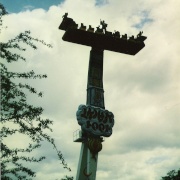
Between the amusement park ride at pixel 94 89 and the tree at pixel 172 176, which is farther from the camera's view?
the tree at pixel 172 176

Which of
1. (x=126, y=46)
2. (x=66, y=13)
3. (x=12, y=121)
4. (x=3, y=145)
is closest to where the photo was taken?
(x=3, y=145)

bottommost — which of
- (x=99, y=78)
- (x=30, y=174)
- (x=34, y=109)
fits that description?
(x=30, y=174)

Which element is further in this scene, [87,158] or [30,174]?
[87,158]

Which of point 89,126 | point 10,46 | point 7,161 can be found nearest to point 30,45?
point 10,46

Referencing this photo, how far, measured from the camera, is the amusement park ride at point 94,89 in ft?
61.9

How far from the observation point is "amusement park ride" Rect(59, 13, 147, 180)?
18.9 m

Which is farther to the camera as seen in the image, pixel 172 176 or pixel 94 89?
pixel 172 176

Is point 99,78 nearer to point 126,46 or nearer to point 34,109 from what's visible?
point 126,46

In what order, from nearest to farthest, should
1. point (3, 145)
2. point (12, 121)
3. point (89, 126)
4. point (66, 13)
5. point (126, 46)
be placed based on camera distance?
point (3, 145) < point (12, 121) < point (89, 126) < point (66, 13) < point (126, 46)

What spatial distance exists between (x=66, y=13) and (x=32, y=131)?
43.2 ft

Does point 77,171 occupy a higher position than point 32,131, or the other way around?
point 77,171

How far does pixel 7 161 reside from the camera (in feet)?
25.6

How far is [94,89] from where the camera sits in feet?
66.2

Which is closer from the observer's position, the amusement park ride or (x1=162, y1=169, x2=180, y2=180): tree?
the amusement park ride
